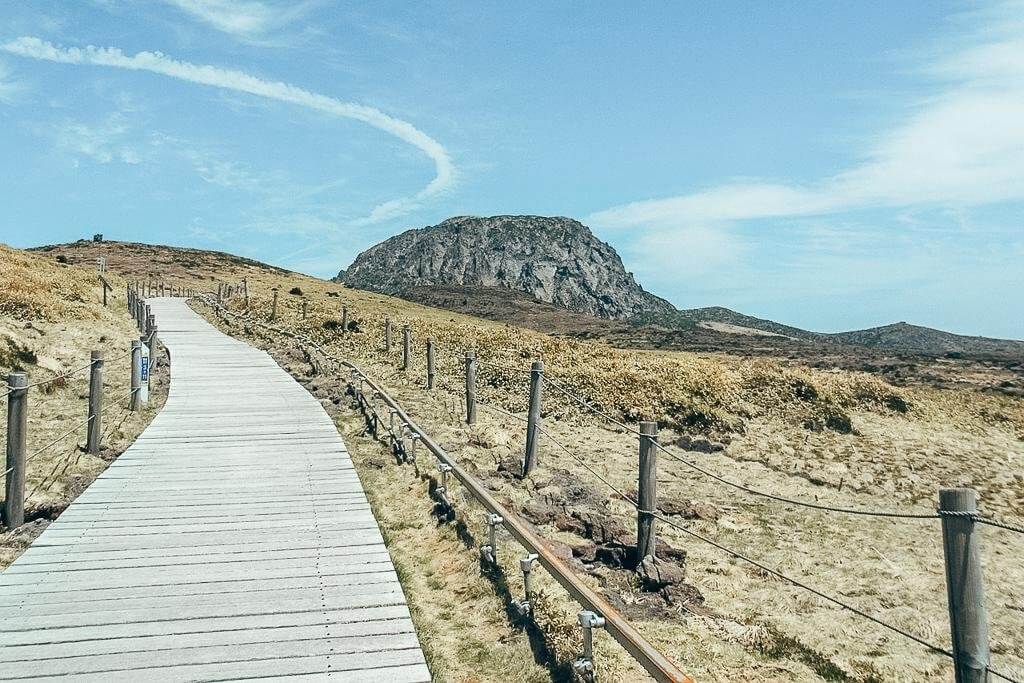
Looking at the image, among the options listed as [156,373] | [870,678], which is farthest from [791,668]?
[156,373]

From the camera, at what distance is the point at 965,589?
169 inches

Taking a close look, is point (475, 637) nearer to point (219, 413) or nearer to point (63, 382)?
point (219, 413)

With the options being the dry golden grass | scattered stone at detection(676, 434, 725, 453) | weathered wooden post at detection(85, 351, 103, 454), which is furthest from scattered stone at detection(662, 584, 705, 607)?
scattered stone at detection(676, 434, 725, 453)

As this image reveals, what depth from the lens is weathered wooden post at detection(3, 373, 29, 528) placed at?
312 inches

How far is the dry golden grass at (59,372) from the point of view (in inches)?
377

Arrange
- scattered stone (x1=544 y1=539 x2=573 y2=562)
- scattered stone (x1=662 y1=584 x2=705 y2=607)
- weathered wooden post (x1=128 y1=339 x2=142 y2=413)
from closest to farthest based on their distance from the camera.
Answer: scattered stone (x1=662 y1=584 x2=705 y2=607), scattered stone (x1=544 y1=539 x2=573 y2=562), weathered wooden post (x1=128 y1=339 x2=142 y2=413)

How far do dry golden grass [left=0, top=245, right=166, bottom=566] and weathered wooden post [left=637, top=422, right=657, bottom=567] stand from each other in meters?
6.78

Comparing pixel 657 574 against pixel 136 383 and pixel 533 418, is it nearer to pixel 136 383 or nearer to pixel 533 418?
pixel 533 418

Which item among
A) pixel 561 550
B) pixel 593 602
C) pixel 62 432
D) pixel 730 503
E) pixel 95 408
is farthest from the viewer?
pixel 730 503

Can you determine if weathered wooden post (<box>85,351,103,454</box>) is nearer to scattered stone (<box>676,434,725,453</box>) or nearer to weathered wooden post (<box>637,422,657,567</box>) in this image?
weathered wooden post (<box>637,422,657,567</box>)

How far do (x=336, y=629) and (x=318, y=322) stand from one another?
29.2m

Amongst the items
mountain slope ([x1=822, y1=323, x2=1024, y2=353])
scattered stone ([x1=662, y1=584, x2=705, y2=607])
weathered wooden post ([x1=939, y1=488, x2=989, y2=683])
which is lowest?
scattered stone ([x1=662, y1=584, x2=705, y2=607])

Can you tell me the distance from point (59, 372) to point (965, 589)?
1977 centimetres

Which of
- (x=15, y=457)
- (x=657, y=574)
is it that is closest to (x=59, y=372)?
(x=15, y=457)
